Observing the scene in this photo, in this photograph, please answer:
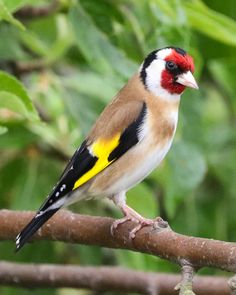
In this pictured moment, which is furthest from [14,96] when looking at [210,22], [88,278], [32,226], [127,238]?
[88,278]

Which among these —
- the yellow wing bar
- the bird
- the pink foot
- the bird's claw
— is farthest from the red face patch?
the bird's claw

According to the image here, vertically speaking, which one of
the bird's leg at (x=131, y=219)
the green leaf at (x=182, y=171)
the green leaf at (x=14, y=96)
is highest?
the green leaf at (x=14, y=96)

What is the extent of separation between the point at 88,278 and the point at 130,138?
0.66 metres

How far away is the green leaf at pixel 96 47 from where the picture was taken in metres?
4.35

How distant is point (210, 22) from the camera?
4.21 m

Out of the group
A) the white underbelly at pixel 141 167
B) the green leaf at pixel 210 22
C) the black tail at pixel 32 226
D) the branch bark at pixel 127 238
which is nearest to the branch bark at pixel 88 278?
the white underbelly at pixel 141 167

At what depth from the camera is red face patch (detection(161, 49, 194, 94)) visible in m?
4.31

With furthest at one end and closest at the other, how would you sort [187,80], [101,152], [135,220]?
[187,80], [101,152], [135,220]

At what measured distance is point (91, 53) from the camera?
433 cm

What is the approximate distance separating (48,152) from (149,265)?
0.74m

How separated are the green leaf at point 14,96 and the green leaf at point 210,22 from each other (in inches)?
36.9

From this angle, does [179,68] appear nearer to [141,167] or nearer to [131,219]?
[141,167]

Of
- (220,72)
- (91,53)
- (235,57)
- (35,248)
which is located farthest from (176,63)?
(35,248)

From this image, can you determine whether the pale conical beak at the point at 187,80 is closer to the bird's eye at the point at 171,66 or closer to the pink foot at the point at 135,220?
the bird's eye at the point at 171,66
